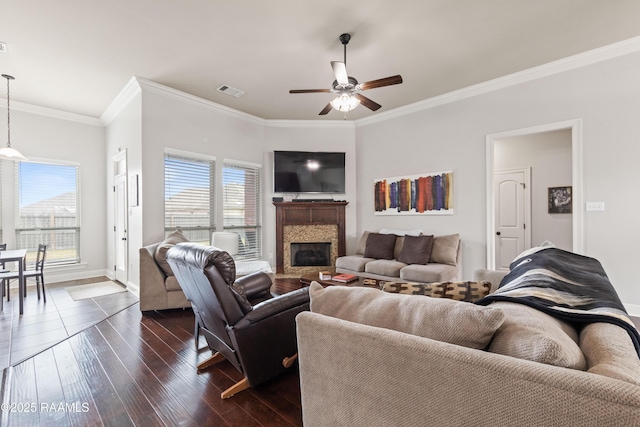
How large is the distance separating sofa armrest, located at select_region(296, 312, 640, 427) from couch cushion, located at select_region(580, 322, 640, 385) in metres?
0.06

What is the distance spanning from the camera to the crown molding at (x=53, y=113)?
4.92 m

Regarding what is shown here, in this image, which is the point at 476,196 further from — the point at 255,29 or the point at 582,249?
the point at 255,29

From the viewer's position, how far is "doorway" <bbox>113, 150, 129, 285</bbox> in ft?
15.9

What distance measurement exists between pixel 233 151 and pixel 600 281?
5.06 m

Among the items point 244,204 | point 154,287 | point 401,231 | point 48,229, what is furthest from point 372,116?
point 48,229

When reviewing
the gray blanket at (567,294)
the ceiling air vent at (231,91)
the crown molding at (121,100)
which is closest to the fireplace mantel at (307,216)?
the ceiling air vent at (231,91)

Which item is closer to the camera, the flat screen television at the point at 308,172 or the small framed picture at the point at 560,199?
the small framed picture at the point at 560,199

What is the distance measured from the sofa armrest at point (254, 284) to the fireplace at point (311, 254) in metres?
2.99

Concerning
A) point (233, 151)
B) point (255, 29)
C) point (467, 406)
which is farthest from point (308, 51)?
point (467, 406)

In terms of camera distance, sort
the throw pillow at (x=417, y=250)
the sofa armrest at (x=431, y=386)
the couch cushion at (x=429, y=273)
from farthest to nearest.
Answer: the throw pillow at (x=417, y=250), the couch cushion at (x=429, y=273), the sofa armrest at (x=431, y=386)

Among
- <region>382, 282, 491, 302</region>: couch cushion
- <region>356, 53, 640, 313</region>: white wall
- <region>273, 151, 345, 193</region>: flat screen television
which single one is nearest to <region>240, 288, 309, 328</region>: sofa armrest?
<region>382, 282, 491, 302</region>: couch cushion

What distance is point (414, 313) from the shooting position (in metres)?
0.99

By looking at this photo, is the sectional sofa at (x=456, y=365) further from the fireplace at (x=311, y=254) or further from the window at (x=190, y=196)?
the fireplace at (x=311, y=254)

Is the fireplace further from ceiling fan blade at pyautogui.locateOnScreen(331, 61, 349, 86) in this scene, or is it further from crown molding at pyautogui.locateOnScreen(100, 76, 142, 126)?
crown molding at pyautogui.locateOnScreen(100, 76, 142, 126)
